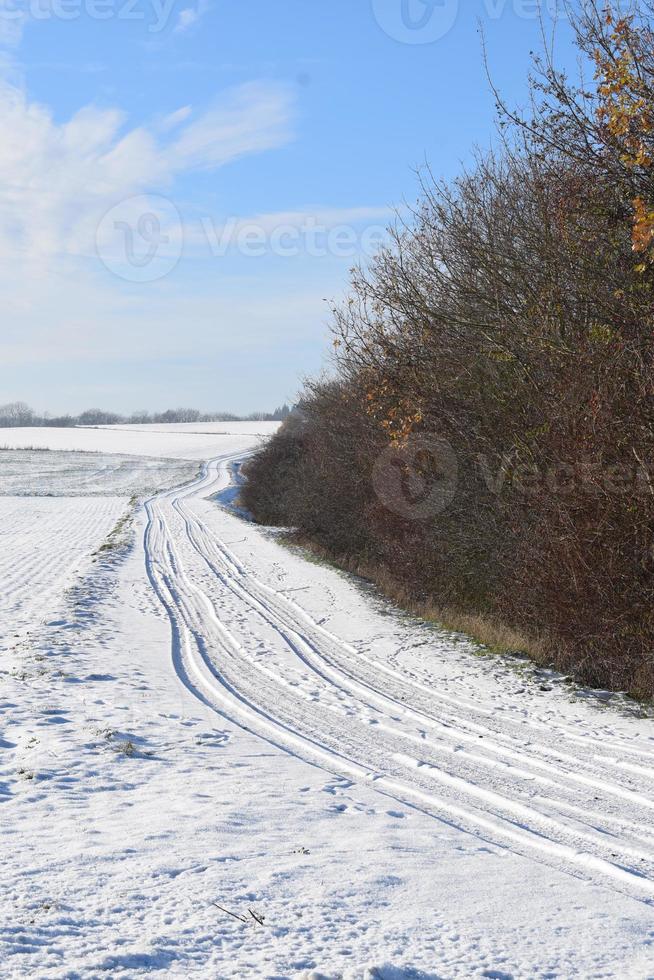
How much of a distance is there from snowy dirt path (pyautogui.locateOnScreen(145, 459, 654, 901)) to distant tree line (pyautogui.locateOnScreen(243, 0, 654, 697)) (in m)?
2.20

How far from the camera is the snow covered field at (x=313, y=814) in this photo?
3.95 m

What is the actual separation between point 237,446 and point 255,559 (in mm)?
85411

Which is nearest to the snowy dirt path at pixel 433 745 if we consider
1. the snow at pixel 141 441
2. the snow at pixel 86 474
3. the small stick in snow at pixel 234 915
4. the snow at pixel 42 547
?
the small stick in snow at pixel 234 915

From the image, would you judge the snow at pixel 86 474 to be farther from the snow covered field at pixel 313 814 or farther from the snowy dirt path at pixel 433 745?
the snow covered field at pixel 313 814

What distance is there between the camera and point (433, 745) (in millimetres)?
7906

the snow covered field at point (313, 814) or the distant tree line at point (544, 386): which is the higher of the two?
the distant tree line at point (544, 386)

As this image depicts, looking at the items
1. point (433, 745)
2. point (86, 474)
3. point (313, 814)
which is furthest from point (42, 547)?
point (86, 474)

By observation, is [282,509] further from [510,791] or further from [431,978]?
[431,978]

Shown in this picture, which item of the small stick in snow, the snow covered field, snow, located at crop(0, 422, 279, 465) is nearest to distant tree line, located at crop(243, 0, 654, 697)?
the snow covered field

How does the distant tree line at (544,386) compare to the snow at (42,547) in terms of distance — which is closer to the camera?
the distant tree line at (544,386)

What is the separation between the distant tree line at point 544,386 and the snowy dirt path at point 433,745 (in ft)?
Result: 7.23

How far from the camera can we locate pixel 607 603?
10.2m

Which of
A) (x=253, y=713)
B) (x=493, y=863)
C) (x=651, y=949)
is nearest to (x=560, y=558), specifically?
(x=253, y=713)

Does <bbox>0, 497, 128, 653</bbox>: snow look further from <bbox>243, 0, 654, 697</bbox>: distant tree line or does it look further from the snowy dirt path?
<bbox>243, 0, 654, 697</bbox>: distant tree line
